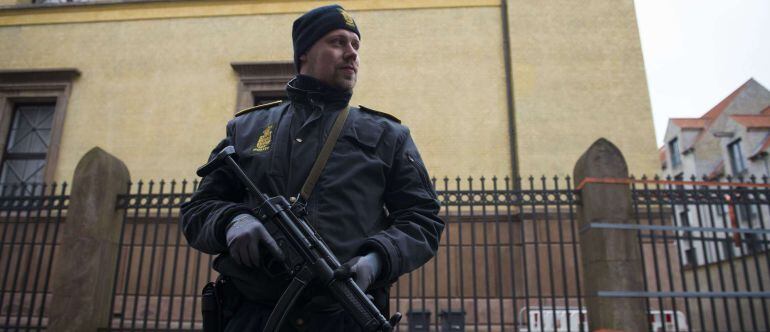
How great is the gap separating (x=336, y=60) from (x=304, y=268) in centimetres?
88

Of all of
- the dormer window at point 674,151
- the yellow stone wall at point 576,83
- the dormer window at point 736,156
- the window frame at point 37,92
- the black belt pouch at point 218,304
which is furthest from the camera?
the dormer window at point 674,151

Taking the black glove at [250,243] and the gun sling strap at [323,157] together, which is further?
the gun sling strap at [323,157]

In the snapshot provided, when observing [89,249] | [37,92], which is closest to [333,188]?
[89,249]

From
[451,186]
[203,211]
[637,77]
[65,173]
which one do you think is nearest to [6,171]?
[65,173]

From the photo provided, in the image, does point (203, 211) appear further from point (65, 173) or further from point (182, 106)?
point (65, 173)

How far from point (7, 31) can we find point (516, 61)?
1148 centimetres

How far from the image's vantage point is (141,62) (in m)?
11.6

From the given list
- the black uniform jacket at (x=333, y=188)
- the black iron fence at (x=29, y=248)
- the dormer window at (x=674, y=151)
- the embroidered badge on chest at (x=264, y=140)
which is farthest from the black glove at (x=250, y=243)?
the dormer window at (x=674, y=151)

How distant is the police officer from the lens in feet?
6.10

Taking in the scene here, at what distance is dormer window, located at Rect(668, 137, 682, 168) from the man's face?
153ft

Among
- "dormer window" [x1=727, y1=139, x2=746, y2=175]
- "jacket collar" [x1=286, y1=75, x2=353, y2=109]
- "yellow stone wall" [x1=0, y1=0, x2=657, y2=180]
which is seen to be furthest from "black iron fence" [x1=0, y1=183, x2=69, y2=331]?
"dormer window" [x1=727, y1=139, x2=746, y2=175]

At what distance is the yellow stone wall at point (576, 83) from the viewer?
10055mm

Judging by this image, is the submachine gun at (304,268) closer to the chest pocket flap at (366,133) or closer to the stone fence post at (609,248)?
the chest pocket flap at (366,133)

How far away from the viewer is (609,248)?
6.17 metres
